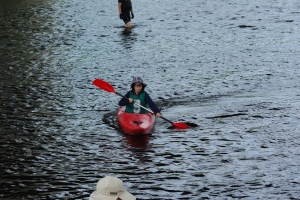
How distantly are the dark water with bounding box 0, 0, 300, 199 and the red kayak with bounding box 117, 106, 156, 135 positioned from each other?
24 cm

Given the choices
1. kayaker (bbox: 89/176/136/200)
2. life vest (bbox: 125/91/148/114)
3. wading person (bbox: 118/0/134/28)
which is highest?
kayaker (bbox: 89/176/136/200)

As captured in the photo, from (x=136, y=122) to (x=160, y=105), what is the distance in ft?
9.04

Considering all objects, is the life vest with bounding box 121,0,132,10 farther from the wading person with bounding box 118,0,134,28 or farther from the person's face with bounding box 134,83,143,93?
the person's face with bounding box 134,83,143,93

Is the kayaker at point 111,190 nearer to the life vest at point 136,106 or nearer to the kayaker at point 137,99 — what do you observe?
the kayaker at point 137,99

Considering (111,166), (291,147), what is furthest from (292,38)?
(111,166)

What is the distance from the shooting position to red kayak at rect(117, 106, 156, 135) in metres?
15.1

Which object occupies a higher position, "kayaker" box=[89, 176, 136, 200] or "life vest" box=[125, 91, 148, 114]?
"kayaker" box=[89, 176, 136, 200]

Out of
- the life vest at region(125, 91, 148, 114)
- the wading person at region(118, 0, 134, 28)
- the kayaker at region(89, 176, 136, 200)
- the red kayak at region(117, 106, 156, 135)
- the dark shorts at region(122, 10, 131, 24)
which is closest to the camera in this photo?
the kayaker at region(89, 176, 136, 200)

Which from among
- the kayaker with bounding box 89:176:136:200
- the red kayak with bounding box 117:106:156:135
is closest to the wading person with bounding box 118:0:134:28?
the red kayak with bounding box 117:106:156:135

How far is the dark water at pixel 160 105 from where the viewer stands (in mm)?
12148

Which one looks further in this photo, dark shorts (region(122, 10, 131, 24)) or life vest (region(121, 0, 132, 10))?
dark shorts (region(122, 10, 131, 24))

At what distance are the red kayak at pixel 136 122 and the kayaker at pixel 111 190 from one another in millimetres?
8056

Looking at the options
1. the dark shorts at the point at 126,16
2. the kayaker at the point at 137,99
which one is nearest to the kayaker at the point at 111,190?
the kayaker at the point at 137,99

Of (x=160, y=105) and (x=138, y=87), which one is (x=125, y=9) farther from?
(x=138, y=87)
